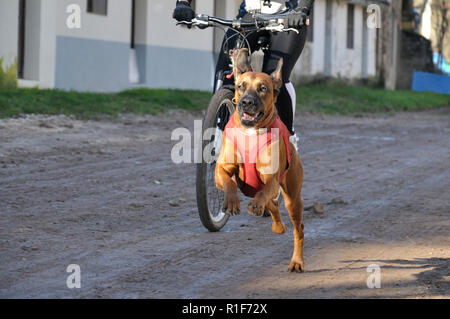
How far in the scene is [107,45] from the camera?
58.6 ft

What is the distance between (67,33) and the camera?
54.2ft

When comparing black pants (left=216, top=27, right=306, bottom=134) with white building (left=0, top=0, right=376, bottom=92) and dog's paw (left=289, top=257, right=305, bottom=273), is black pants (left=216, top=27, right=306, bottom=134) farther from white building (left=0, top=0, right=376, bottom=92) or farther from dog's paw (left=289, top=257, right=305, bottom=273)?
white building (left=0, top=0, right=376, bottom=92)

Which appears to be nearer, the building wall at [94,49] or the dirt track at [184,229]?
the dirt track at [184,229]

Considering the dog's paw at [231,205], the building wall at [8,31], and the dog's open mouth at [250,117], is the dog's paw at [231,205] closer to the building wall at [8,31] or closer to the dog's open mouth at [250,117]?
the dog's open mouth at [250,117]

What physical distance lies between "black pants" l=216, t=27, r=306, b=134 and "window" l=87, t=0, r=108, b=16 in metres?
13.0

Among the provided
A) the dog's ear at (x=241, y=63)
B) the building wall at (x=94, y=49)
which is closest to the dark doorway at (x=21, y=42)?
the building wall at (x=94, y=49)

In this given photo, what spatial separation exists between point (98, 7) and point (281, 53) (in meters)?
13.6

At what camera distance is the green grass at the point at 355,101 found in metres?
19.9

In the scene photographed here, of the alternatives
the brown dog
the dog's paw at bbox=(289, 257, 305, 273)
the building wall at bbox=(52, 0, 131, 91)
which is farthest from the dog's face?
the building wall at bbox=(52, 0, 131, 91)

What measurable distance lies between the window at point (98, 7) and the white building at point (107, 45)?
0.02 meters

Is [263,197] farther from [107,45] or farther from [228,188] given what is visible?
[107,45]

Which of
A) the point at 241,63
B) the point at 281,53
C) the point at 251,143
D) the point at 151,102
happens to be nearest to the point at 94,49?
the point at 151,102

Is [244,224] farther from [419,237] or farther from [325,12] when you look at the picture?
[325,12]
